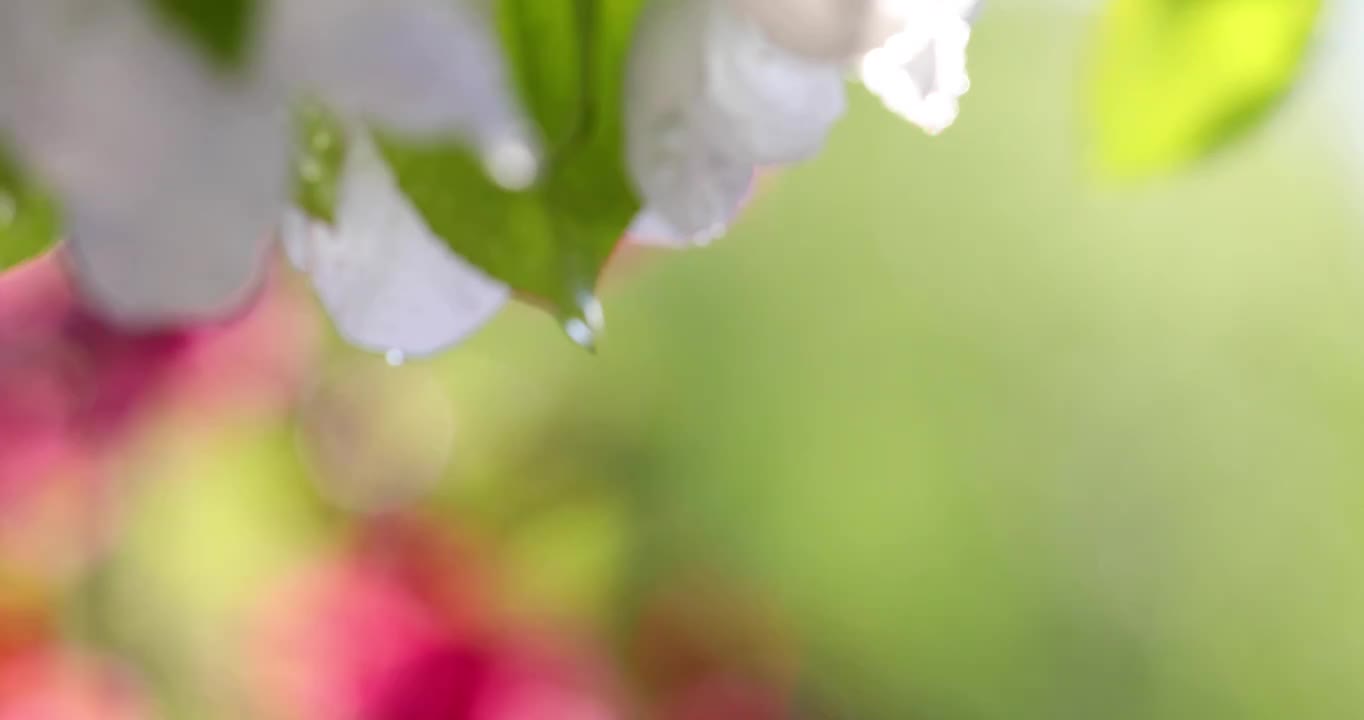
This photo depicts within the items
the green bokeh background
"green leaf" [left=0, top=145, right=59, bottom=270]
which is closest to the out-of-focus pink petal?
the green bokeh background

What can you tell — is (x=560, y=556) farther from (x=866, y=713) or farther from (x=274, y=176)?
(x=274, y=176)

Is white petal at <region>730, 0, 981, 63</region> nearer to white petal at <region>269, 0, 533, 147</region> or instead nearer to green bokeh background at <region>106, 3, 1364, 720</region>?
white petal at <region>269, 0, 533, 147</region>

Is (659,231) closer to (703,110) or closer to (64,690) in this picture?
(703,110)

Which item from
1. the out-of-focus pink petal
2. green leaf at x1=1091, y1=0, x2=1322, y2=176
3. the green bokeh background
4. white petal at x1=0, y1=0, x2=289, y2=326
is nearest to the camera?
white petal at x1=0, y1=0, x2=289, y2=326

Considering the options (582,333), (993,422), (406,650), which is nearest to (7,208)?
(582,333)

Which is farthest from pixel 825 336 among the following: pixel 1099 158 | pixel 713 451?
pixel 1099 158

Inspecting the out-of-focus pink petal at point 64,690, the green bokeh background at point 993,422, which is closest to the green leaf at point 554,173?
the out-of-focus pink petal at point 64,690

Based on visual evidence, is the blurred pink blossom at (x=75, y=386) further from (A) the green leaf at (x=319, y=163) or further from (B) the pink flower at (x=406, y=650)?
(A) the green leaf at (x=319, y=163)
